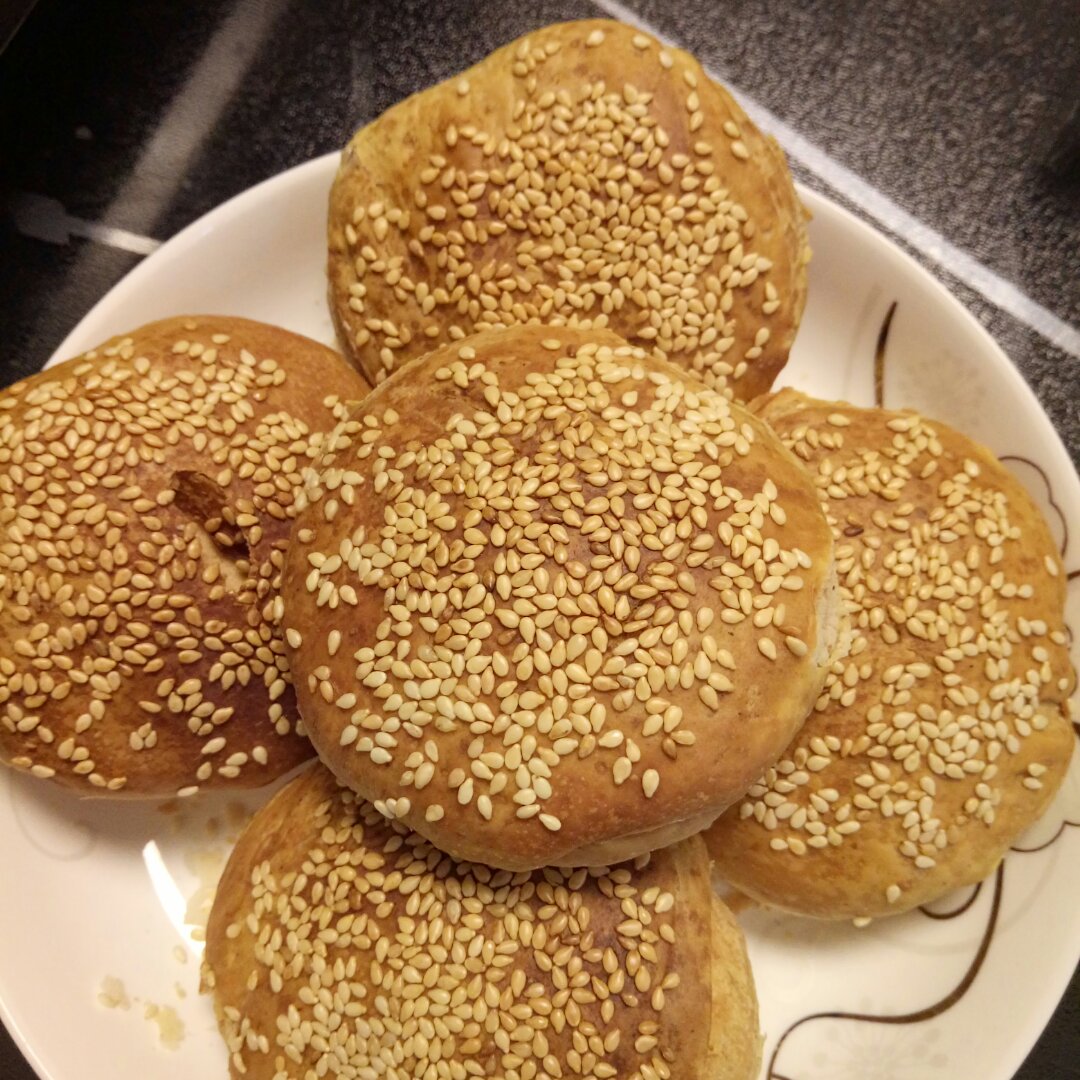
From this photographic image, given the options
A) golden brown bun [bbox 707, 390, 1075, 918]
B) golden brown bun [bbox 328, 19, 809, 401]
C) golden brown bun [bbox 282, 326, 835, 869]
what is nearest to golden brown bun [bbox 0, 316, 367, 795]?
golden brown bun [bbox 282, 326, 835, 869]

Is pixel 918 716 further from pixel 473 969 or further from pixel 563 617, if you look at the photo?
pixel 473 969

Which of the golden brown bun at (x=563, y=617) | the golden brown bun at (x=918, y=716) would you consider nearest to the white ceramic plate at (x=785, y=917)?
the golden brown bun at (x=918, y=716)

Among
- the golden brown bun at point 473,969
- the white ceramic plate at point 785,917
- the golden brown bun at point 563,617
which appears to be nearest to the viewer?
the golden brown bun at point 563,617

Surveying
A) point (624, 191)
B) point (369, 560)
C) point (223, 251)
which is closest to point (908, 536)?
point (624, 191)

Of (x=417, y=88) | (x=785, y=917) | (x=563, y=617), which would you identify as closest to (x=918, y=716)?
(x=785, y=917)

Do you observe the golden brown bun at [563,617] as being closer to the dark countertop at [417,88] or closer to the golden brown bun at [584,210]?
the golden brown bun at [584,210]

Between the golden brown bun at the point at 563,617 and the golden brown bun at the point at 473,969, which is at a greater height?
the golden brown bun at the point at 563,617

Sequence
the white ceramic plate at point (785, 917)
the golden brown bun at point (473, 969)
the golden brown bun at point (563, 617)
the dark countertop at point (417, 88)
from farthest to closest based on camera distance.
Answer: the dark countertop at point (417, 88) < the white ceramic plate at point (785, 917) < the golden brown bun at point (473, 969) < the golden brown bun at point (563, 617)

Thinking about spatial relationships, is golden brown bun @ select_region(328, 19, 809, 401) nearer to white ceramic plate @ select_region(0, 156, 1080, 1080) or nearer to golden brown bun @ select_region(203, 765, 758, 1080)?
white ceramic plate @ select_region(0, 156, 1080, 1080)
